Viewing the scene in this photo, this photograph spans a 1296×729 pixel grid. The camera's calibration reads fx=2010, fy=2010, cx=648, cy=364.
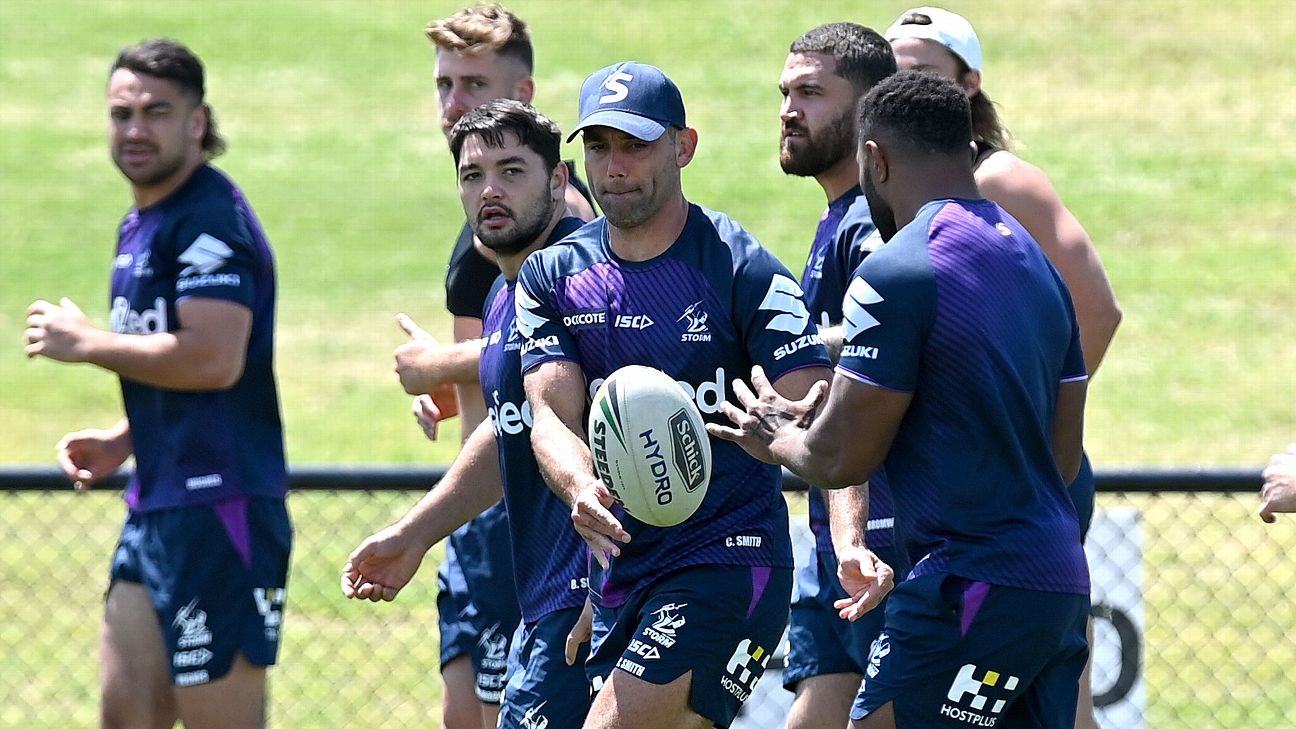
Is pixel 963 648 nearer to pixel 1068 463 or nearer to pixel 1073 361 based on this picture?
pixel 1068 463

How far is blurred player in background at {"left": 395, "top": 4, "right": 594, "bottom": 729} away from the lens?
658 cm

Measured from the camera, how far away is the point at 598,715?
200 inches

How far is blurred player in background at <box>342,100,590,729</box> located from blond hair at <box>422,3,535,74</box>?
914 millimetres

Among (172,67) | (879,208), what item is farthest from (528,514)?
(172,67)

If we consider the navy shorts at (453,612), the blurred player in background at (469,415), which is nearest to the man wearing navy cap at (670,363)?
the blurred player in background at (469,415)

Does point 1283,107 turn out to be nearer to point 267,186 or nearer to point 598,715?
point 267,186

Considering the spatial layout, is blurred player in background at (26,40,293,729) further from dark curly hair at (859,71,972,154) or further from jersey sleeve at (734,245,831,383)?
dark curly hair at (859,71,972,154)

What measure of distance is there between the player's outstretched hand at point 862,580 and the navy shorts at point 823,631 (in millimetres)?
975

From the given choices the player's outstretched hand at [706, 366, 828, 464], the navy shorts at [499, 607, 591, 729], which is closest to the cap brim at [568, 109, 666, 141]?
the player's outstretched hand at [706, 366, 828, 464]

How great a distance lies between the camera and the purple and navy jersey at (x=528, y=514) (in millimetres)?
5652

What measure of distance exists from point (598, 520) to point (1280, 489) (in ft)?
6.67

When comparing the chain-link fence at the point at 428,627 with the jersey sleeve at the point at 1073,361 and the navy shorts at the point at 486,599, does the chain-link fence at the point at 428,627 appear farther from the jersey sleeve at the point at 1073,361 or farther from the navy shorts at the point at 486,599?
the jersey sleeve at the point at 1073,361

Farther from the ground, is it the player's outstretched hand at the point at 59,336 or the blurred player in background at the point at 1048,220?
the blurred player in background at the point at 1048,220

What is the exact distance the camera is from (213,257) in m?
6.89
